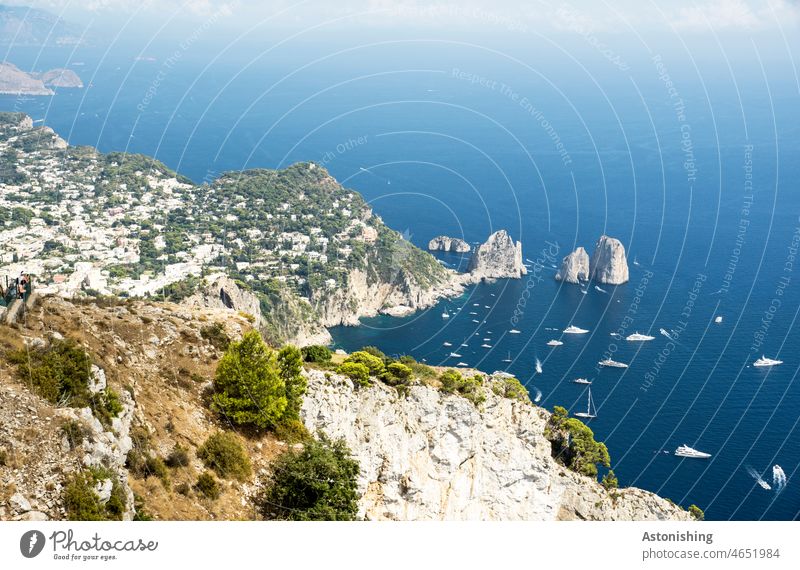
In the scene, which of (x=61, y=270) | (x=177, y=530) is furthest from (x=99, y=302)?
(x=61, y=270)

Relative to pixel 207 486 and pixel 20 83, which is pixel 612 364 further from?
pixel 20 83

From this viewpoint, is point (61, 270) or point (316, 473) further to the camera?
point (61, 270)

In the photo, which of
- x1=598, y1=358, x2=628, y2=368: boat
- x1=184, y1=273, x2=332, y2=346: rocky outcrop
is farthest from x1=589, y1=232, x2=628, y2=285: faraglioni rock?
x1=184, y1=273, x2=332, y2=346: rocky outcrop

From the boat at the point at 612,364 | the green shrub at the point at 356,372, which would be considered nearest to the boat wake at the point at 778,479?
the boat at the point at 612,364

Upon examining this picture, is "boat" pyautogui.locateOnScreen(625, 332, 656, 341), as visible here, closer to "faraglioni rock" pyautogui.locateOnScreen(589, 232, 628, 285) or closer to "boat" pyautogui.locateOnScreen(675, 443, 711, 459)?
"faraglioni rock" pyautogui.locateOnScreen(589, 232, 628, 285)

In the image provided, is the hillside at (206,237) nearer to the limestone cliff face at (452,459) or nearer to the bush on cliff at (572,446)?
the bush on cliff at (572,446)

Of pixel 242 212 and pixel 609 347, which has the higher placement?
pixel 242 212

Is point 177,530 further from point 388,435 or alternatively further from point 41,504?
point 388,435
